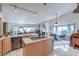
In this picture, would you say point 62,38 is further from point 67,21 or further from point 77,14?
point 77,14

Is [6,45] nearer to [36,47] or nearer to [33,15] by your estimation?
[36,47]

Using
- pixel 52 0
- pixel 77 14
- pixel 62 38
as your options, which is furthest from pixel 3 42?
pixel 52 0


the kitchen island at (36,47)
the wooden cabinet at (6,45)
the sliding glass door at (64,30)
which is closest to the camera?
the sliding glass door at (64,30)

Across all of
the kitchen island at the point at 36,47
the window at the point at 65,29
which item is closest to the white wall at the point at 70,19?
the window at the point at 65,29

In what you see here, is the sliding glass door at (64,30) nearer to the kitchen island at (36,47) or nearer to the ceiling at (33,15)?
the ceiling at (33,15)

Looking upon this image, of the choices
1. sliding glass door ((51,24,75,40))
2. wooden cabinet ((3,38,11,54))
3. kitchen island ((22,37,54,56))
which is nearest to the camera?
sliding glass door ((51,24,75,40))

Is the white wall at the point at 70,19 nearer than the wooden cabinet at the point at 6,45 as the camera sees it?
Yes

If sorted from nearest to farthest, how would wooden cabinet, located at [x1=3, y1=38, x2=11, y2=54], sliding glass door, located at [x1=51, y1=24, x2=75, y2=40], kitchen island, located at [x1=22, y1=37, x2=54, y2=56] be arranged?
sliding glass door, located at [x1=51, y1=24, x2=75, y2=40] → kitchen island, located at [x1=22, y1=37, x2=54, y2=56] → wooden cabinet, located at [x1=3, y1=38, x2=11, y2=54]

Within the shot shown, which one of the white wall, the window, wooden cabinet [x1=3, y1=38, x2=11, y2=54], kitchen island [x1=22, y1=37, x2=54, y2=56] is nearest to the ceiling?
the white wall

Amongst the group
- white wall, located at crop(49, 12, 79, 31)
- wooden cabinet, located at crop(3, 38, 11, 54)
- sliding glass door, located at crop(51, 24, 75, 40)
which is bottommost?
wooden cabinet, located at crop(3, 38, 11, 54)

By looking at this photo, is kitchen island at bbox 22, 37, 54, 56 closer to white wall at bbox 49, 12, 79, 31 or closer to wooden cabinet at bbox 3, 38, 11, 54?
white wall at bbox 49, 12, 79, 31

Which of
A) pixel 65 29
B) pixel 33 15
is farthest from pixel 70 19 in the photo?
pixel 33 15

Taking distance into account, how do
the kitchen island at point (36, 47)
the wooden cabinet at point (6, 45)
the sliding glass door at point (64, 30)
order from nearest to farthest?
the sliding glass door at point (64, 30) < the kitchen island at point (36, 47) < the wooden cabinet at point (6, 45)

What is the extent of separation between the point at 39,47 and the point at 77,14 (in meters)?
1.50
